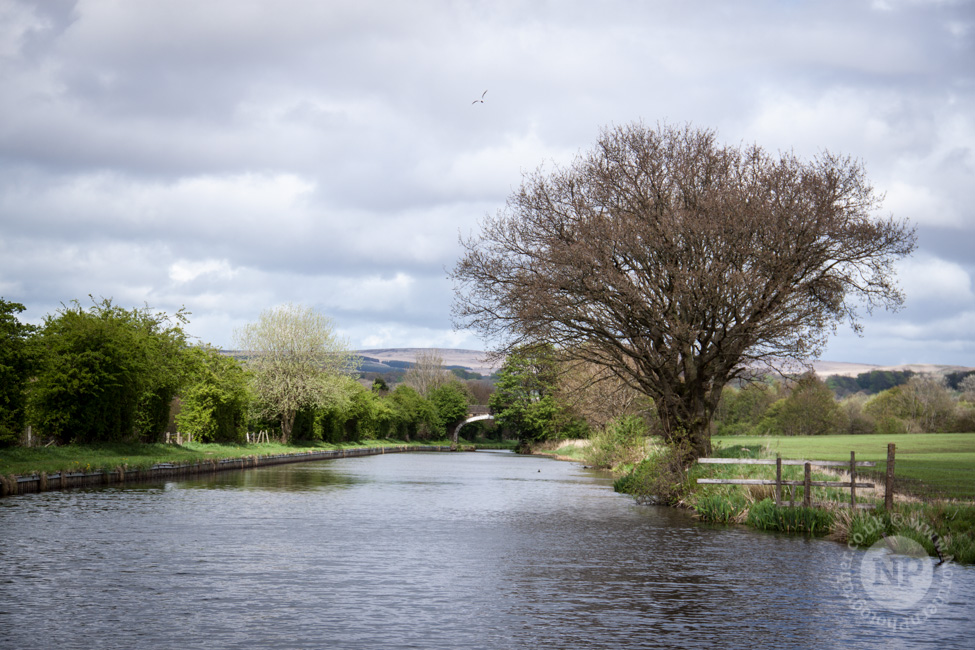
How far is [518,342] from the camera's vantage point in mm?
31828

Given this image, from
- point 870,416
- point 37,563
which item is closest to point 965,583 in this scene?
point 37,563

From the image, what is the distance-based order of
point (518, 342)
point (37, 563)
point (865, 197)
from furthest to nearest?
1. point (518, 342)
2. point (865, 197)
3. point (37, 563)

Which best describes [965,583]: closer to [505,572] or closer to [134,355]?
[505,572]

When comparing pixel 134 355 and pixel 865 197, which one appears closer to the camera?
pixel 865 197

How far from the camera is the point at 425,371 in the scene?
16950 cm

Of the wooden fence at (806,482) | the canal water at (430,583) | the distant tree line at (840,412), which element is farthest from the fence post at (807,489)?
the distant tree line at (840,412)

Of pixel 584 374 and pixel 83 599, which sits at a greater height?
pixel 584 374

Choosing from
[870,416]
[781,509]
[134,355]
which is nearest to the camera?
[781,509]

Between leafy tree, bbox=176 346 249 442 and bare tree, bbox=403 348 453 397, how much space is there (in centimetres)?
Result: 10267

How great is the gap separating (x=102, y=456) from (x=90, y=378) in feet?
11.8

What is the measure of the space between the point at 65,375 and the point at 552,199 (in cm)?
2287

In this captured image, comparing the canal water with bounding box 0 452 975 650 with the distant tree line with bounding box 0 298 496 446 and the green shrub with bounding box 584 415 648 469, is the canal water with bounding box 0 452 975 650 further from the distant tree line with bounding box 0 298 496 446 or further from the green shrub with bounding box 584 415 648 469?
the green shrub with bounding box 584 415 648 469

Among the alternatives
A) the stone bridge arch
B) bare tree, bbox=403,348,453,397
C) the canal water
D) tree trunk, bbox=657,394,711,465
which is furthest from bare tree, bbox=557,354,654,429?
bare tree, bbox=403,348,453,397

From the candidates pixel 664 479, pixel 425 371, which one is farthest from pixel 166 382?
pixel 425 371
